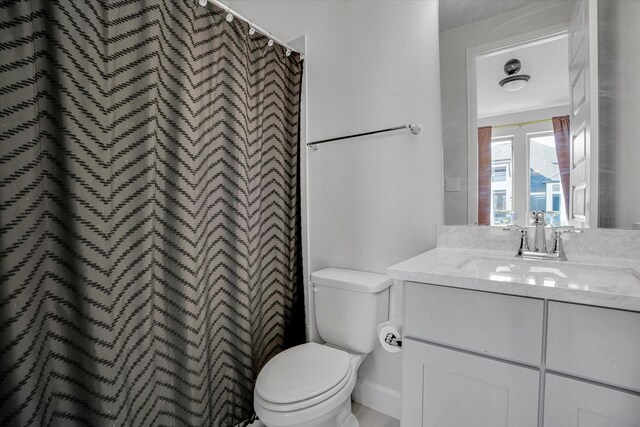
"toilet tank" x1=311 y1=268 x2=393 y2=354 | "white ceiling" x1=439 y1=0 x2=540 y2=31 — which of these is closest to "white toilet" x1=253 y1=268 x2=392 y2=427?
"toilet tank" x1=311 y1=268 x2=393 y2=354

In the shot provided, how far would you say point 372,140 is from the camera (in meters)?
1.55

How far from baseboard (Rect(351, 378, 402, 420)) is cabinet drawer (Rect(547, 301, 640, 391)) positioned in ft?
3.19

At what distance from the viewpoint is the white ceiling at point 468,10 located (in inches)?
49.1

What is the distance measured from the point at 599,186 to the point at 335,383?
1.21 m

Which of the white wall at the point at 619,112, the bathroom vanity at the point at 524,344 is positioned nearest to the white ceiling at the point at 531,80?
the white wall at the point at 619,112

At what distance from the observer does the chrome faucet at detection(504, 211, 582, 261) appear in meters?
1.10

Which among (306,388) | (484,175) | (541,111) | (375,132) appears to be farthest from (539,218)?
(306,388)

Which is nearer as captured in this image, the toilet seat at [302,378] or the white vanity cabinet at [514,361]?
the white vanity cabinet at [514,361]

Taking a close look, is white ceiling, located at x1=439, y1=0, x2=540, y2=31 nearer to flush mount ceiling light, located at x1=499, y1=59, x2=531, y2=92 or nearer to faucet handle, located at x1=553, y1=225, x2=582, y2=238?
flush mount ceiling light, located at x1=499, y1=59, x2=531, y2=92

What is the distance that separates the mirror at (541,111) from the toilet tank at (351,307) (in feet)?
1.54

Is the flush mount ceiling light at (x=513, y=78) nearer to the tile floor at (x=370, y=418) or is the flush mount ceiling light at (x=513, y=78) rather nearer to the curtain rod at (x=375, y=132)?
the curtain rod at (x=375, y=132)

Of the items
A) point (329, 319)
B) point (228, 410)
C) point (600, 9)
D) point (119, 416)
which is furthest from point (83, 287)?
point (600, 9)

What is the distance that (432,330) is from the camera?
2.89 feet

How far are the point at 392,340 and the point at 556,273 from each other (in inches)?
22.8
